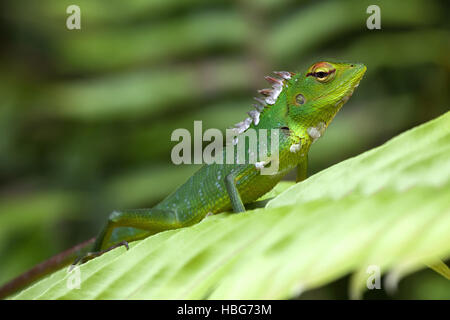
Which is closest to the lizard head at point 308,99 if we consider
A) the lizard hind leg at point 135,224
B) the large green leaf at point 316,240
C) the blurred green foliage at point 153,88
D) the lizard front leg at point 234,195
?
the lizard front leg at point 234,195

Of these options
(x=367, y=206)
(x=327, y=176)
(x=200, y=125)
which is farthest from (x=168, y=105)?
(x=367, y=206)

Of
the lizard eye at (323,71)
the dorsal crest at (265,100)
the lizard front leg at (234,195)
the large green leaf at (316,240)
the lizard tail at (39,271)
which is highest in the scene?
the lizard eye at (323,71)

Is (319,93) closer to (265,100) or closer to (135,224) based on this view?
(265,100)

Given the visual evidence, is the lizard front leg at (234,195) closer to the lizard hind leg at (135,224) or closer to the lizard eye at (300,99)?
the lizard hind leg at (135,224)
